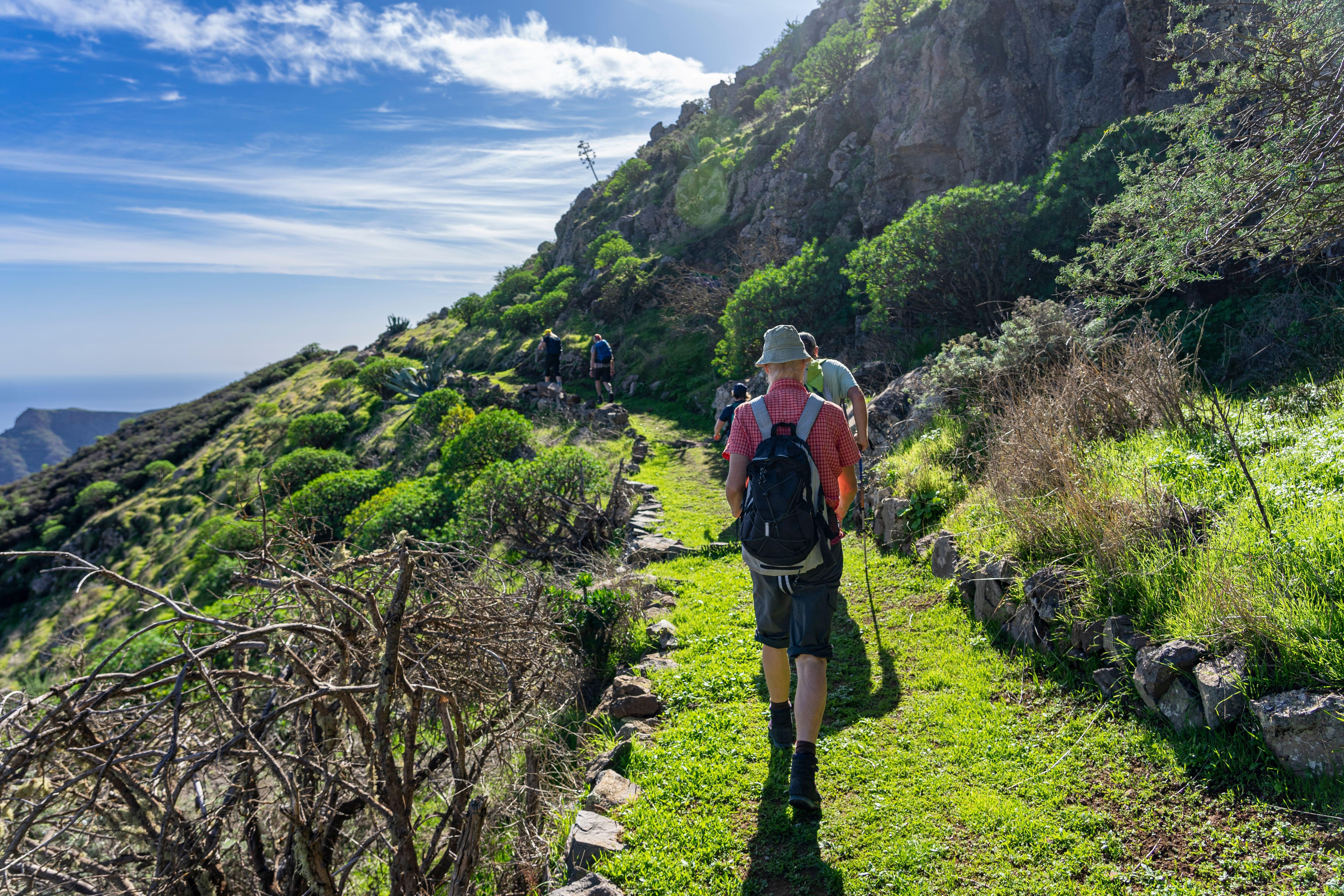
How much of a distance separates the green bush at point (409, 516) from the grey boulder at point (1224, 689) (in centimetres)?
812

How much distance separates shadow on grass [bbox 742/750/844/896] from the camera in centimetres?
286

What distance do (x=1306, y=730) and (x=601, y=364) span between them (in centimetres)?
1431

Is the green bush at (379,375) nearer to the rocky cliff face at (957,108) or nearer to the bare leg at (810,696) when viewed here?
the rocky cliff face at (957,108)

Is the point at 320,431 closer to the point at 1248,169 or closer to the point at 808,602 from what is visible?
the point at 808,602

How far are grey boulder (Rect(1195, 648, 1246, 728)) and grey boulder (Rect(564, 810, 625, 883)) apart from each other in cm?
270

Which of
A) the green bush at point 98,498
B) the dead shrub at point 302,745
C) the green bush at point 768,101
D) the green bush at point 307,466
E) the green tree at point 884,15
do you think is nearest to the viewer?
the dead shrub at point 302,745

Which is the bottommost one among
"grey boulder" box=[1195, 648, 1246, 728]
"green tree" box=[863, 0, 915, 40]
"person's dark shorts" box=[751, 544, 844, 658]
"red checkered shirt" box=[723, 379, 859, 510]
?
"grey boulder" box=[1195, 648, 1246, 728]

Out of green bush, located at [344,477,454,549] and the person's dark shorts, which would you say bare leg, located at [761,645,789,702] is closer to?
the person's dark shorts

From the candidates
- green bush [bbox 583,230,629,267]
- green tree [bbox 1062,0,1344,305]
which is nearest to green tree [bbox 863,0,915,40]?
green bush [bbox 583,230,629,267]

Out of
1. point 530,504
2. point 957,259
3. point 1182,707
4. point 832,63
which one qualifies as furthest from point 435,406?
point 832,63

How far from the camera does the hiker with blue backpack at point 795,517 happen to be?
3.08 metres

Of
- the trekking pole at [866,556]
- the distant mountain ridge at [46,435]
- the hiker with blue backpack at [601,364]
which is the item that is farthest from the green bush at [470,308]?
the distant mountain ridge at [46,435]

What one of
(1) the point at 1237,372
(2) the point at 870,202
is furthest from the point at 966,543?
(2) the point at 870,202

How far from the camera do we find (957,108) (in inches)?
575
